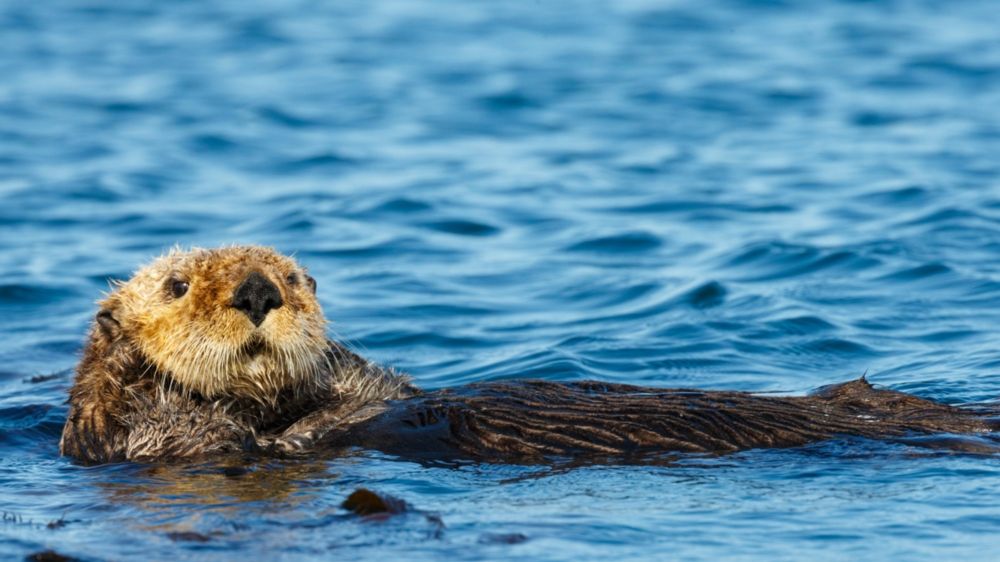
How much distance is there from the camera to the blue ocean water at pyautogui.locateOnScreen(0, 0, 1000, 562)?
Answer: 5027 millimetres

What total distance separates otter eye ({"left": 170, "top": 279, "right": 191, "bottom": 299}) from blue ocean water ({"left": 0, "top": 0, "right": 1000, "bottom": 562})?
2.31 ft

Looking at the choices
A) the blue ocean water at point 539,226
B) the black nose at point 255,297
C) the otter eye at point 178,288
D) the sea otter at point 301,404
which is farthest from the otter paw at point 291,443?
the otter eye at point 178,288

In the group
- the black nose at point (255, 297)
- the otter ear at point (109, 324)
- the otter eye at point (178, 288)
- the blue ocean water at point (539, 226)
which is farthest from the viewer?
the otter ear at point (109, 324)

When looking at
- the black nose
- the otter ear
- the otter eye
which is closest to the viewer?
the black nose

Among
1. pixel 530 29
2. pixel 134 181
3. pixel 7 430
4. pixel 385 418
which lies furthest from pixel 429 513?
pixel 530 29

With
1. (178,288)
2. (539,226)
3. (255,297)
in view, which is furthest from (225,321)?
(539,226)

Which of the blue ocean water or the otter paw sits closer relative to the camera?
the blue ocean water

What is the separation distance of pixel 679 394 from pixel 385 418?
120cm

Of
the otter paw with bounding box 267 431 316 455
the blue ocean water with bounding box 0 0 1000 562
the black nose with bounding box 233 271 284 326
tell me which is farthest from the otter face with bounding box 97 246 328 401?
the blue ocean water with bounding box 0 0 1000 562

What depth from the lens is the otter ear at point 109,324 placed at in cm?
586

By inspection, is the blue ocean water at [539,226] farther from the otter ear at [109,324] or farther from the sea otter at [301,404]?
the otter ear at [109,324]

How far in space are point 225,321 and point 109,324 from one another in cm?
67

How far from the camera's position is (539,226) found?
11406mm

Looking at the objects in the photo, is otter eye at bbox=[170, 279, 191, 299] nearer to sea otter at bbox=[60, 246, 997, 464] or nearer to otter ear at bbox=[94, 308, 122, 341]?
sea otter at bbox=[60, 246, 997, 464]
